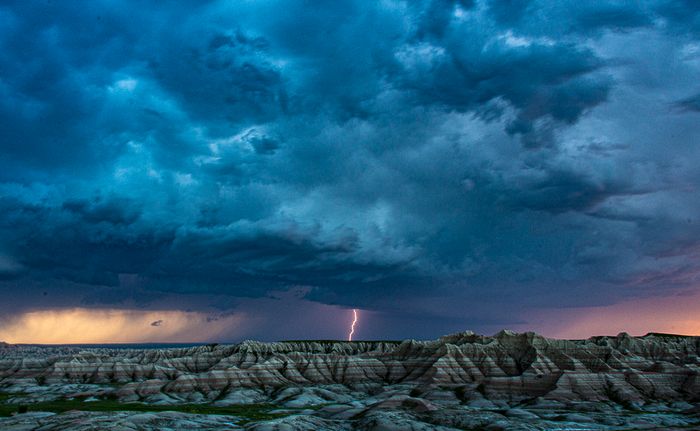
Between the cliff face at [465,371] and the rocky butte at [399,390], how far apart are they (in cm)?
42

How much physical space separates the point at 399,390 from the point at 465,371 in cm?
2093

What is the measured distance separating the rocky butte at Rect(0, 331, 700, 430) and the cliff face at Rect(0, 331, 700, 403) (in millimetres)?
416

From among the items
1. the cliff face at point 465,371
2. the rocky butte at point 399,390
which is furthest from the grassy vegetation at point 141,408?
the cliff face at point 465,371

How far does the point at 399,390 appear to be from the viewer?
149 metres

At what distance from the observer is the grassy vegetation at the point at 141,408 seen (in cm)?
10669

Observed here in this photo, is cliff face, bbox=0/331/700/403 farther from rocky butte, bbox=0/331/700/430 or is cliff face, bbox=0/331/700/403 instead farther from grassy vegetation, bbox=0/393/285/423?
grassy vegetation, bbox=0/393/285/423

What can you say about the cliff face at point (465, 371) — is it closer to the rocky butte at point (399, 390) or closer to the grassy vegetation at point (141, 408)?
the rocky butte at point (399, 390)

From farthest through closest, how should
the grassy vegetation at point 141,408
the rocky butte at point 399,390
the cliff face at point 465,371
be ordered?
1. the cliff face at point 465,371
2. the grassy vegetation at point 141,408
3. the rocky butte at point 399,390

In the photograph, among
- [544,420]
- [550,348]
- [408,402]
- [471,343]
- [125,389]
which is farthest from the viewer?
[471,343]

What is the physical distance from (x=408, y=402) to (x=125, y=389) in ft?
281

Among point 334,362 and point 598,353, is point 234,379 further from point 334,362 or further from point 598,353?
point 598,353

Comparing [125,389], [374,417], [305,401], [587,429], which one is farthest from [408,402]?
[125,389]

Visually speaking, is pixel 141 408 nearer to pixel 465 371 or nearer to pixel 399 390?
pixel 399 390

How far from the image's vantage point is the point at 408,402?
332ft
